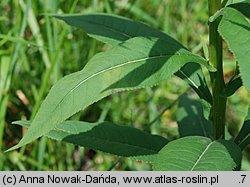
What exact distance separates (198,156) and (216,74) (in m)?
0.29

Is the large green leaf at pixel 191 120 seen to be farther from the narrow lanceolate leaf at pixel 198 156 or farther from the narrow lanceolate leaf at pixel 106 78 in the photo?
the narrow lanceolate leaf at pixel 106 78

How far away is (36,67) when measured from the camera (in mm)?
3080

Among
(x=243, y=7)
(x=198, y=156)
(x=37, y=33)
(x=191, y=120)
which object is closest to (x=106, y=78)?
(x=198, y=156)

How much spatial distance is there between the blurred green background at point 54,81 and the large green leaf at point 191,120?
171 mm

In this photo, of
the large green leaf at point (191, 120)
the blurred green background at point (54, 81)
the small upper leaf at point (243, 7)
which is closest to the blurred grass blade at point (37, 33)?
the blurred green background at point (54, 81)

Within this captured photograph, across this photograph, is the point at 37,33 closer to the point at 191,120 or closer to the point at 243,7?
the point at 191,120

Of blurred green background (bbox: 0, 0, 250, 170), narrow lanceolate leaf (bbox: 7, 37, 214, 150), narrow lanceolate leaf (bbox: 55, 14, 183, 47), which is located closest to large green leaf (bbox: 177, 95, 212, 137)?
blurred green background (bbox: 0, 0, 250, 170)

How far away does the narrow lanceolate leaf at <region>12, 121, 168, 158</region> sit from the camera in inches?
75.3

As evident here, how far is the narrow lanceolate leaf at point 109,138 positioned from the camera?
1.91m

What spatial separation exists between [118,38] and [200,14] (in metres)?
1.74

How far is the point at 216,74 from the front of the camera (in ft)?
5.69

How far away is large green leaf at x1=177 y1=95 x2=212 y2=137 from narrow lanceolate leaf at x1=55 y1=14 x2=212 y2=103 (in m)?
0.38
